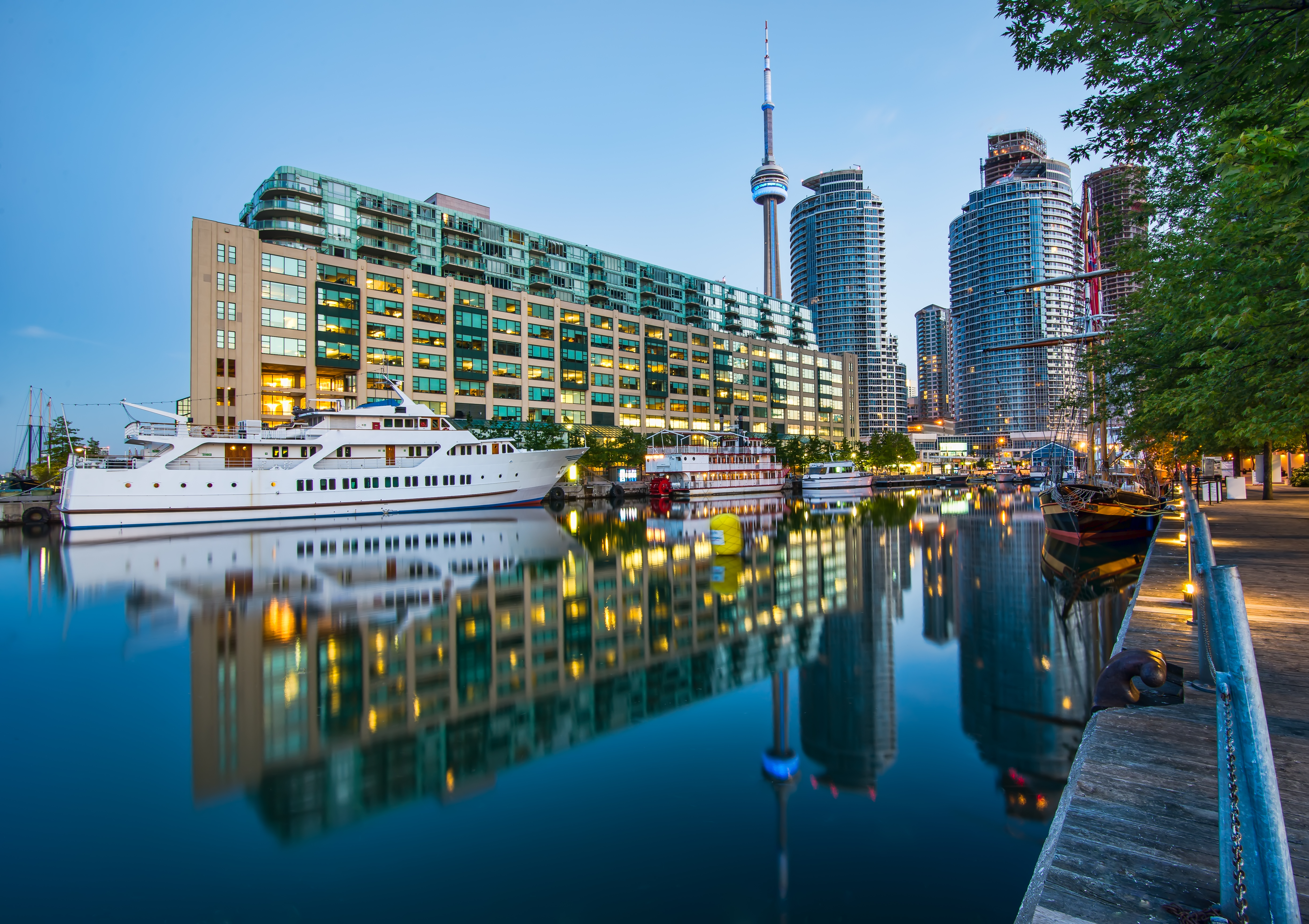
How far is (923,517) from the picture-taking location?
2126 inches

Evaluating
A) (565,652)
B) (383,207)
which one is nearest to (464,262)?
(383,207)

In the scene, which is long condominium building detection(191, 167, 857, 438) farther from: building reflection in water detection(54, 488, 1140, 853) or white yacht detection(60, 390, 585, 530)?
building reflection in water detection(54, 488, 1140, 853)

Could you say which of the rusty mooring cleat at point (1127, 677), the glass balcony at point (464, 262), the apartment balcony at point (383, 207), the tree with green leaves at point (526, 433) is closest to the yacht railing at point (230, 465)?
the tree with green leaves at point (526, 433)

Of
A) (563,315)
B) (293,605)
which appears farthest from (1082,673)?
(563,315)

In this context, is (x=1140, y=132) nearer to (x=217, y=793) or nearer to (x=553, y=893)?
(x=553, y=893)

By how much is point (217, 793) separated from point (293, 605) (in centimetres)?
1227

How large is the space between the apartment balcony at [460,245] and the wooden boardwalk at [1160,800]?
312 feet

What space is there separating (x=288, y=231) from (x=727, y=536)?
71135 mm

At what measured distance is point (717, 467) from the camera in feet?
281

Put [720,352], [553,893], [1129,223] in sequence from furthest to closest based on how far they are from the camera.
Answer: [720,352] → [1129,223] → [553,893]

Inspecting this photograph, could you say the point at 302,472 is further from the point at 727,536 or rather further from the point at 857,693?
the point at 857,693

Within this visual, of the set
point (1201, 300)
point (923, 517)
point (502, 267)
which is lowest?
point (923, 517)

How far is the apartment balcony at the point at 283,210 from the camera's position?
7656 cm

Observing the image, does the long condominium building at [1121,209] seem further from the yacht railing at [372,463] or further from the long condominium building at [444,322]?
the long condominium building at [444,322]
